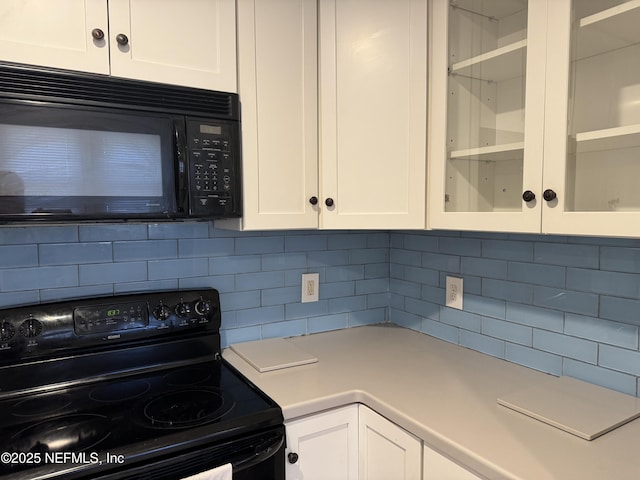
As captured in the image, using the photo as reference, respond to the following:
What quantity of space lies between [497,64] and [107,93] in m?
1.09

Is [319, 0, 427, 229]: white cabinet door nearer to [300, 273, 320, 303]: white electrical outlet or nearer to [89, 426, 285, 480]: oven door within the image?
[300, 273, 320, 303]: white electrical outlet

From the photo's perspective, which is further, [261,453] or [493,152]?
[493,152]

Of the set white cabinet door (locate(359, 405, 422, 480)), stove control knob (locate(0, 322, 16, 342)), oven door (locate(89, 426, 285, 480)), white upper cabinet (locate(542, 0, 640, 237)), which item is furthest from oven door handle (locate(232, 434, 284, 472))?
white upper cabinet (locate(542, 0, 640, 237))

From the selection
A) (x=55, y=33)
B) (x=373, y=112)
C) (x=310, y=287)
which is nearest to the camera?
(x=55, y=33)

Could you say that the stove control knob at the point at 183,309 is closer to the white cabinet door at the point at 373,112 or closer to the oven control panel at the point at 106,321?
the oven control panel at the point at 106,321

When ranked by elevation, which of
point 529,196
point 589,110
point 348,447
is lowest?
point 348,447

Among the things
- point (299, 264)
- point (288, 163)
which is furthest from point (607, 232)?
point (299, 264)

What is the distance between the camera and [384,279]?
2088 millimetres

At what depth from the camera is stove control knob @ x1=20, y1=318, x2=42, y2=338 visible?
51.6 inches

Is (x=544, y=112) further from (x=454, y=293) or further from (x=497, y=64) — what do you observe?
(x=454, y=293)

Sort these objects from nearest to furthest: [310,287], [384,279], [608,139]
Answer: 1. [608,139]
2. [310,287]
3. [384,279]

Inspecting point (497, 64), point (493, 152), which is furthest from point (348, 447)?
point (497, 64)

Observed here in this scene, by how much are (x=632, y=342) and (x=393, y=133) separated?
0.91 metres

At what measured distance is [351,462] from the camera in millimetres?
1332
